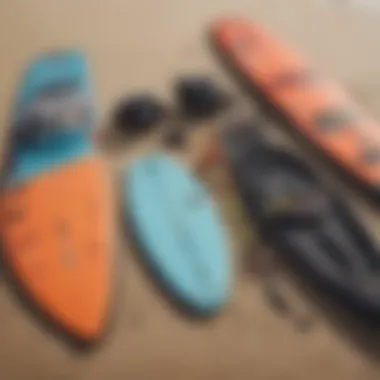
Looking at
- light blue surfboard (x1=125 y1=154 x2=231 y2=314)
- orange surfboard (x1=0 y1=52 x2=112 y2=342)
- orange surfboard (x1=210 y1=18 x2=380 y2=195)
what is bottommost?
orange surfboard (x1=210 y1=18 x2=380 y2=195)

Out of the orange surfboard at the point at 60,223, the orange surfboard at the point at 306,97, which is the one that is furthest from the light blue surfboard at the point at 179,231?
the orange surfboard at the point at 306,97

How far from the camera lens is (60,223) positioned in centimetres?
80

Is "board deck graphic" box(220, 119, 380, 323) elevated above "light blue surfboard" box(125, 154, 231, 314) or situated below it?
below

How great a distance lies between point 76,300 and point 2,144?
22 centimetres

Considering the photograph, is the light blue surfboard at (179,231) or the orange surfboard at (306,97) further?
the orange surfboard at (306,97)

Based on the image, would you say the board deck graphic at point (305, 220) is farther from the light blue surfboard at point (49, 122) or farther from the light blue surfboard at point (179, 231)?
the light blue surfboard at point (49, 122)

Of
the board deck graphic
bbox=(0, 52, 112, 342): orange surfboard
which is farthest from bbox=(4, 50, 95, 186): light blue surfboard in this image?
the board deck graphic

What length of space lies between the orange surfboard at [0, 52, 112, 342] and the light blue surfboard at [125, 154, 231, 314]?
3 cm

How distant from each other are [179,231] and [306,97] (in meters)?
0.24

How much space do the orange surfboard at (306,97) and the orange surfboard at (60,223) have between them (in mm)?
204

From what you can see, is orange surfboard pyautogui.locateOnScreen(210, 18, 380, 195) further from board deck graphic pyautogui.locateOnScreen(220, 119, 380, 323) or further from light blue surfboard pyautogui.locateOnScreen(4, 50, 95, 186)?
light blue surfboard pyautogui.locateOnScreen(4, 50, 95, 186)

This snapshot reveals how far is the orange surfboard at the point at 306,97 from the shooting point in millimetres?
862

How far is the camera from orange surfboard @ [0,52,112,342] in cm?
74

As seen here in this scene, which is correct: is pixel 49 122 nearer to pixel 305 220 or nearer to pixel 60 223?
pixel 60 223
